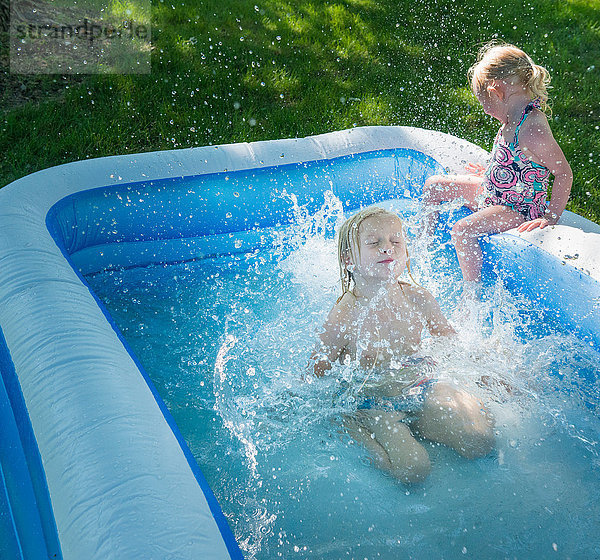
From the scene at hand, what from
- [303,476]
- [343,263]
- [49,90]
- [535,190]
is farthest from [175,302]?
[49,90]

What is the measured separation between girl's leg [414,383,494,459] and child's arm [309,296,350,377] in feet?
1.16

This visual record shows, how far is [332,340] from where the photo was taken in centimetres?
205

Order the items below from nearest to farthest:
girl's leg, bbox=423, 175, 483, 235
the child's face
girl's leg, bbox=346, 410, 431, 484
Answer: girl's leg, bbox=346, 410, 431, 484 < the child's face < girl's leg, bbox=423, 175, 483, 235

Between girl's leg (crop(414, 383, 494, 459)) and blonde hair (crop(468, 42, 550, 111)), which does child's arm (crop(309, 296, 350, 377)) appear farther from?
blonde hair (crop(468, 42, 550, 111))

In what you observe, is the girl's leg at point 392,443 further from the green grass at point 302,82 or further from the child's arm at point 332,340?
the green grass at point 302,82

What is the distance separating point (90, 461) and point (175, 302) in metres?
1.26

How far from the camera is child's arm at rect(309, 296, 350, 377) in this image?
2043mm

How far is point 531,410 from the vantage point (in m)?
1.91

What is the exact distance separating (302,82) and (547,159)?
225cm

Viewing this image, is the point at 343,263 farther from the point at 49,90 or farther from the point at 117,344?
the point at 49,90

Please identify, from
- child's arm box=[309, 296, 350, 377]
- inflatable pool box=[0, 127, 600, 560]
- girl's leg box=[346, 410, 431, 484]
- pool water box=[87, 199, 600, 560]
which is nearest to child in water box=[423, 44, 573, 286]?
inflatable pool box=[0, 127, 600, 560]

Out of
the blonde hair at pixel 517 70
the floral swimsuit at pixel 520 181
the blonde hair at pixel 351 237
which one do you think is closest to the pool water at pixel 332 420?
the blonde hair at pixel 351 237

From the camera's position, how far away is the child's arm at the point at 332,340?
6.70ft

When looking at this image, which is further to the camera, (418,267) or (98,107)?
(98,107)
